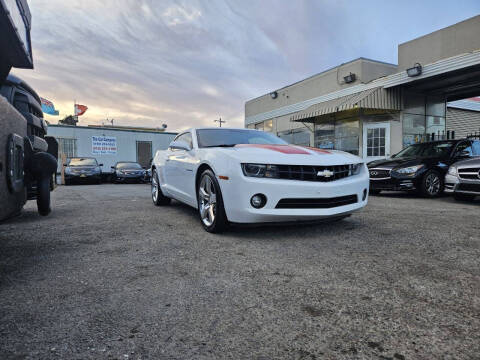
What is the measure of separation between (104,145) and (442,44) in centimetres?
1963

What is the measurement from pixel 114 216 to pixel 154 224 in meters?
0.94

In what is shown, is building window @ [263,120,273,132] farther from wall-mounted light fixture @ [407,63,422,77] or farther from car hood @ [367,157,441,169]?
car hood @ [367,157,441,169]

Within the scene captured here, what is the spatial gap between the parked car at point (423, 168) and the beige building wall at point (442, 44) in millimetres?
6773

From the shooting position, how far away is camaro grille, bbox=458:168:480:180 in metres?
5.54

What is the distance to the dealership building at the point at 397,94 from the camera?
11562 millimetres

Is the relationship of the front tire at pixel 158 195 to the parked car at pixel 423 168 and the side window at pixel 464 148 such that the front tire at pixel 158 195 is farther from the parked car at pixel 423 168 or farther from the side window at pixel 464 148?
the side window at pixel 464 148

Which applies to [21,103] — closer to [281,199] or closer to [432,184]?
[281,199]

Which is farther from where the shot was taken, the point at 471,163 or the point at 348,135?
the point at 348,135

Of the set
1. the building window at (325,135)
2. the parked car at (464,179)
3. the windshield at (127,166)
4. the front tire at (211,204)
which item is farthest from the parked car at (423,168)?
the windshield at (127,166)

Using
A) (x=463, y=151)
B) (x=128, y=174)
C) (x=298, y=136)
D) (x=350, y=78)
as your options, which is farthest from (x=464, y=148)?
(x=128, y=174)

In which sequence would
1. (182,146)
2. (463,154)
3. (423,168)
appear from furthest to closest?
(463,154) < (423,168) < (182,146)

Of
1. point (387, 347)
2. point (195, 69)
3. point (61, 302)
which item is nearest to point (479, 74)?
point (195, 69)

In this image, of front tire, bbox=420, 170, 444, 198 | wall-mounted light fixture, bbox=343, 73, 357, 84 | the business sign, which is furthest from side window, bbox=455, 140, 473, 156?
the business sign

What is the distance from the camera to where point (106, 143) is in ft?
69.5
